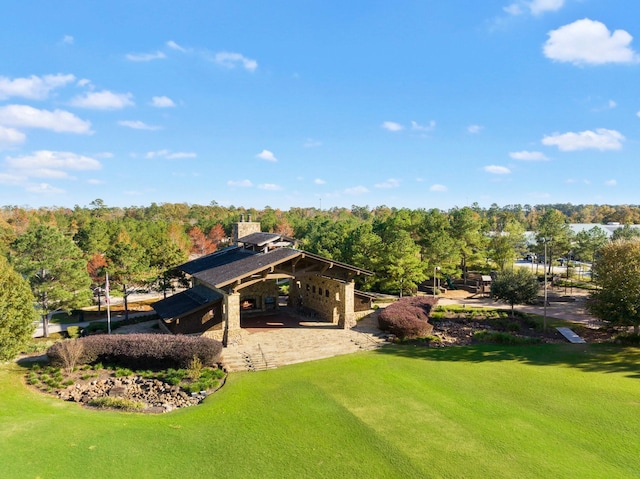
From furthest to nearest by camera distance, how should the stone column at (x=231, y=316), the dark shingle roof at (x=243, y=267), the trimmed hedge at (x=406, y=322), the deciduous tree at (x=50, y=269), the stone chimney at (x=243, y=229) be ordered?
the stone chimney at (x=243, y=229) → the deciduous tree at (x=50, y=269) → the trimmed hedge at (x=406, y=322) → the dark shingle roof at (x=243, y=267) → the stone column at (x=231, y=316)

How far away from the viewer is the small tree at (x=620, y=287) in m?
22.6

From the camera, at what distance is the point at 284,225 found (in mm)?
84125

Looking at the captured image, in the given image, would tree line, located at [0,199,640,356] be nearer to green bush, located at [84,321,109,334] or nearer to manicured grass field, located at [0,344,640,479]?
green bush, located at [84,321,109,334]

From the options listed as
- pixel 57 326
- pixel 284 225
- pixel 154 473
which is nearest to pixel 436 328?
pixel 154 473

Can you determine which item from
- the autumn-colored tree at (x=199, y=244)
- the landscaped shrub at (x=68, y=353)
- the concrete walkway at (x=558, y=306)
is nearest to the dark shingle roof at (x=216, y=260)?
the landscaped shrub at (x=68, y=353)

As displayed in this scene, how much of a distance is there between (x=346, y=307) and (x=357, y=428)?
1306 centimetres

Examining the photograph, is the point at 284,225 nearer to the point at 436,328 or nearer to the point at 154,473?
the point at 436,328

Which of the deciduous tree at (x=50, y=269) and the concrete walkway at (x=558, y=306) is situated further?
the concrete walkway at (x=558, y=306)

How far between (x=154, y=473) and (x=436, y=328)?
20608 millimetres

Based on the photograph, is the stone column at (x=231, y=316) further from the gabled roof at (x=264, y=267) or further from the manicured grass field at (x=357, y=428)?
the manicured grass field at (x=357, y=428)

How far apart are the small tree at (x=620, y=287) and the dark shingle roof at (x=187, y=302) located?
23.8m

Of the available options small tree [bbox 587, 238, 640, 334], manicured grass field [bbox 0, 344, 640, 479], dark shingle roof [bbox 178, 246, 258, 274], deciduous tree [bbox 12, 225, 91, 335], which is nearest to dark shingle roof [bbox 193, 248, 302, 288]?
dark shingle roof [bbox 178, 246, 258, 274]

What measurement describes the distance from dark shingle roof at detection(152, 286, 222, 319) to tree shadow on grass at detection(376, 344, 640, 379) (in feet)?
37.3

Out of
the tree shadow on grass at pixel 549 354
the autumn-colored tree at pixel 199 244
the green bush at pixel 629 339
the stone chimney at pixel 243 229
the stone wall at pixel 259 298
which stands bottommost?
the tree shadow on grass at pixel 549 354
